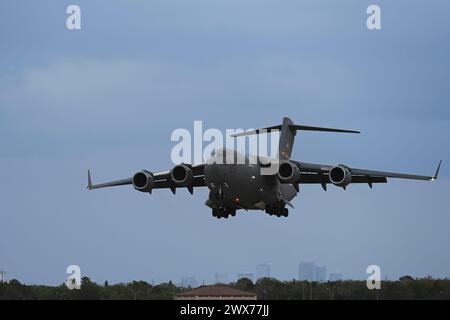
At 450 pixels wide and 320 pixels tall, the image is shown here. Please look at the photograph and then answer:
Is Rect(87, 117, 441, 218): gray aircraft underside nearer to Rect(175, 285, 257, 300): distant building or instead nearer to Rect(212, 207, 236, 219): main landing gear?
Rect(212, 207, 236, 219): main landing gear

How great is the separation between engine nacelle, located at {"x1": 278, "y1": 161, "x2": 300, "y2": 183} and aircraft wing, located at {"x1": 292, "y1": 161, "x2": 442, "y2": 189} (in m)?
0.92

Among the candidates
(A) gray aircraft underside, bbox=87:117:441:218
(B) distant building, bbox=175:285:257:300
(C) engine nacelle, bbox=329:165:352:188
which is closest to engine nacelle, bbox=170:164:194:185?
(A) gray aircraft underside, bbox=87:117:441:218

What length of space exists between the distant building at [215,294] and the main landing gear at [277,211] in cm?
391

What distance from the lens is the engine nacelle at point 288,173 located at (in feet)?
204

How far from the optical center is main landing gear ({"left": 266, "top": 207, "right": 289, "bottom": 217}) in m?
64.5

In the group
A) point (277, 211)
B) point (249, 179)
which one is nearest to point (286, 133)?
point (277, 211)

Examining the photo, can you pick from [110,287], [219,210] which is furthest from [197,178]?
[110,287]

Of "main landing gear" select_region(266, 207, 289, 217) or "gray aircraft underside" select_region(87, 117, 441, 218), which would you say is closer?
"gray aircraft underside" select_region(87, 117, 441, 218)

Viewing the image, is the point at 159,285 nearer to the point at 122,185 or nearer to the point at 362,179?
the point at 122,185

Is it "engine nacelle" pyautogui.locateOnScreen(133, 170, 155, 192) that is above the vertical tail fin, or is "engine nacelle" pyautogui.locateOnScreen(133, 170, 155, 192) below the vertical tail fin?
below

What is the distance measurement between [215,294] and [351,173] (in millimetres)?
8112

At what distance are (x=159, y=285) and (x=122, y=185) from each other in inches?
223
